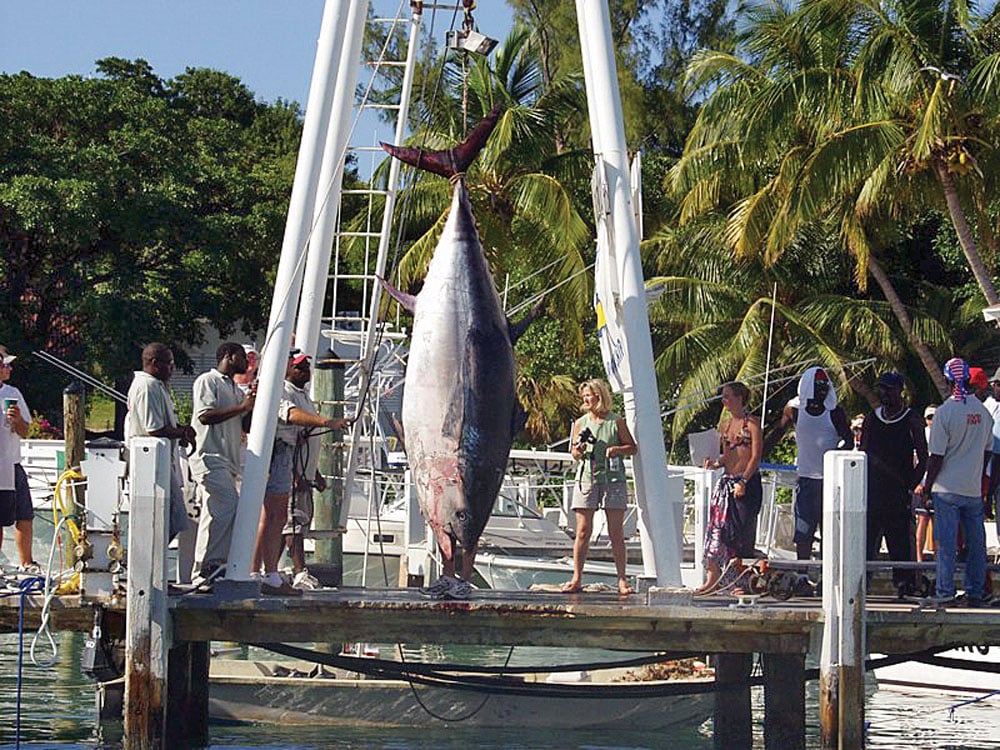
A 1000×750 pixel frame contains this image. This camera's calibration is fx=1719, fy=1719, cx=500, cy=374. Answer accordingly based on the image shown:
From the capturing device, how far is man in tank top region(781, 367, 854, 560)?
10859 millimetres

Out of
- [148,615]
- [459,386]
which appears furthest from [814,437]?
[148,615]

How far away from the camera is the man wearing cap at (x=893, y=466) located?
10.7 m

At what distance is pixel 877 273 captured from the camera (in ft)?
83.3

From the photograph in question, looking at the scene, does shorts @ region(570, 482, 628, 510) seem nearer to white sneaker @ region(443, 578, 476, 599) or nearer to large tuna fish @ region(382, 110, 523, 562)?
white sneaker @ region(443, 578, 476, 599)

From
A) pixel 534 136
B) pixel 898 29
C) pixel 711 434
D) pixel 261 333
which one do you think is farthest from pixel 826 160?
pixel 261 333

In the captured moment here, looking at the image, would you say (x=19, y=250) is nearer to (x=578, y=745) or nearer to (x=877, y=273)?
(x=877, y=273)

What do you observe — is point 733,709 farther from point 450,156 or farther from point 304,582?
point 450,156

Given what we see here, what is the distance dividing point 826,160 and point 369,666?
42.7 ft

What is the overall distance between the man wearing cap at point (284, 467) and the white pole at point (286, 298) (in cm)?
20

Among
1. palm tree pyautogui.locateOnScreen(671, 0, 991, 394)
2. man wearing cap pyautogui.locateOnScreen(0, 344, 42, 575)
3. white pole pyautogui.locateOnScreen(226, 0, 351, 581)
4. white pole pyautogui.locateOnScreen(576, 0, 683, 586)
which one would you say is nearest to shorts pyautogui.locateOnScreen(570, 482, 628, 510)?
white pole pyautogui.locateOnScreen(576, 0, 683, 586)

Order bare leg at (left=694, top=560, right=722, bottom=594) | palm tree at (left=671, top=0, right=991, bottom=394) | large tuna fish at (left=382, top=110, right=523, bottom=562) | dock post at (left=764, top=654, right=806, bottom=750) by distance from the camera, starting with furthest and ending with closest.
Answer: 1. palm tree at (left=671, top=0, right=991, bottom=394)
2. bare leg at (left=694, top=560, right=722, bottom=594)
3. dock post at (left=764, top=654, right=806, bottom=750)
4. large tuna fish at (left=382, top=110, right=523, bottom=562)

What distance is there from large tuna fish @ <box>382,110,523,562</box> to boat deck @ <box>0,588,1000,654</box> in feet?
1.83

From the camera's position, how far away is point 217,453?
10188mm

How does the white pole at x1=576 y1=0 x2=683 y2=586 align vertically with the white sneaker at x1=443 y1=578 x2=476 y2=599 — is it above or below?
above
